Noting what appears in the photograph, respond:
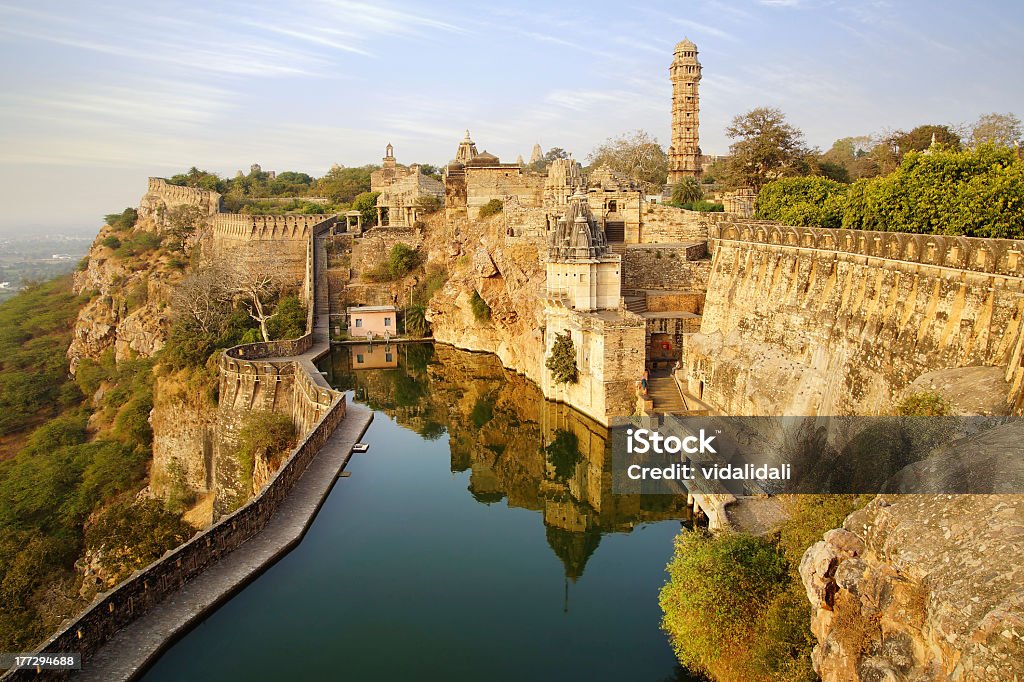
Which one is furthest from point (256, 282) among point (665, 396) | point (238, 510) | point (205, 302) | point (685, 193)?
point (238, 510)

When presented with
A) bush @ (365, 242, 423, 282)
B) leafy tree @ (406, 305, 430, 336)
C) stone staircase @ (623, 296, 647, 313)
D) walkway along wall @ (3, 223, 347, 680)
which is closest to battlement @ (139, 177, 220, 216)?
bush @ (365, 242, 423, 282)

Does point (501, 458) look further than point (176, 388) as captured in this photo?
No

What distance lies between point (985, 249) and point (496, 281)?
2549 cm

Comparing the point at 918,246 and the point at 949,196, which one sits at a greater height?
the point at 949,196

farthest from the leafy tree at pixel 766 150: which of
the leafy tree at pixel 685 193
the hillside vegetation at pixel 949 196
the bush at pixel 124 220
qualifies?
the bush at pixel 124 220

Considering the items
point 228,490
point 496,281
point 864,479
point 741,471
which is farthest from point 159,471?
point 864,479

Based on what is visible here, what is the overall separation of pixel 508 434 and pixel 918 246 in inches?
589

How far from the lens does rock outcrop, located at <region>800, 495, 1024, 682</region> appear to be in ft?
19.2

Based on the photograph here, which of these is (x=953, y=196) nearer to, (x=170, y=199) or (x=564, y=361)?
(x=564, y=361)

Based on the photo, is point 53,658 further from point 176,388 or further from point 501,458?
point 176,388

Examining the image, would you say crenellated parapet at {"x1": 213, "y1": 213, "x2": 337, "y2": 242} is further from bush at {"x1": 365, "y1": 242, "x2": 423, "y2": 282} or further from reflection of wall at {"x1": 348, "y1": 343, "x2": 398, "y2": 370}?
reflection of wall at {"x1": 348, "y1": 343, "x2": 398, "y2": 370}

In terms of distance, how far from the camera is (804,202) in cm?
2800

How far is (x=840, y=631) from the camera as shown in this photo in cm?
781

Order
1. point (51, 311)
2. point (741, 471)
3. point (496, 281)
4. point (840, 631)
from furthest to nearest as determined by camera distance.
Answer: point (51, 311) → point (496, 281) → point (741, 471) → point (840, 631)
